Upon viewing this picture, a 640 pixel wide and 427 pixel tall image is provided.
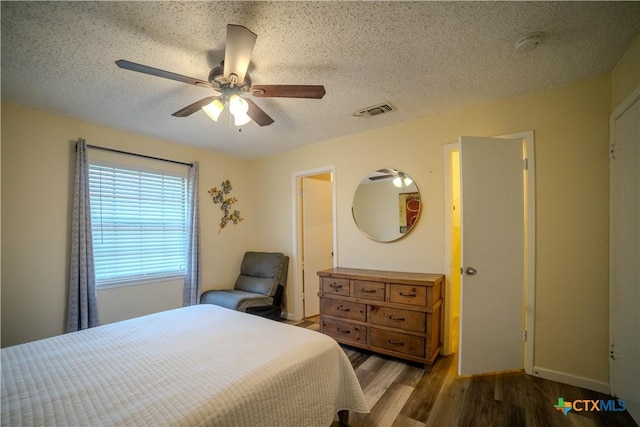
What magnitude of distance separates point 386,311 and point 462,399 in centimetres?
82

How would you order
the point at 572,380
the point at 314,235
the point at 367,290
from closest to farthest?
1. the point at 572,380
2. the point at 367,290
3. the point at 314,235

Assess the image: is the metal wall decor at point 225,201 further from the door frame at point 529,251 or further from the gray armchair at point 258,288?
the door frame at point 529,251

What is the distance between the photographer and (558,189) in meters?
2.12

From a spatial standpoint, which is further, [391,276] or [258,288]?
[258,288]

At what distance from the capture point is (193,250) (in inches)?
134

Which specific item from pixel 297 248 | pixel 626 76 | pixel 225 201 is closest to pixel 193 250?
pixel 225 201

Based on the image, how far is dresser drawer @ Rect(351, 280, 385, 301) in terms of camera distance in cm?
254

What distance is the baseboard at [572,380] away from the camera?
194 centimetres

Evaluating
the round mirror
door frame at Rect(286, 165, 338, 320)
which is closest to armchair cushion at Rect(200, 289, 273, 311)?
door frame at Rect(286, 165, 338, 320)

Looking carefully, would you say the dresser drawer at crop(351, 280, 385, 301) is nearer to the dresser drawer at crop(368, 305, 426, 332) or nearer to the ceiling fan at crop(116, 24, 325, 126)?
the dresser drawer at crop(368, 305, 426, 332)

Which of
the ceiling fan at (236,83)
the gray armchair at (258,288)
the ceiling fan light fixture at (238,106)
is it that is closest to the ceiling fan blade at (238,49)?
the ceiling fan at (236,83)

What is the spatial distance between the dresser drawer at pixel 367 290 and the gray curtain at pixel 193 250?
6.64 ft

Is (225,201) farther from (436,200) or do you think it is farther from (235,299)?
(436,200)

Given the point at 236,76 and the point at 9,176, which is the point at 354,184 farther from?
the point at 9,176
